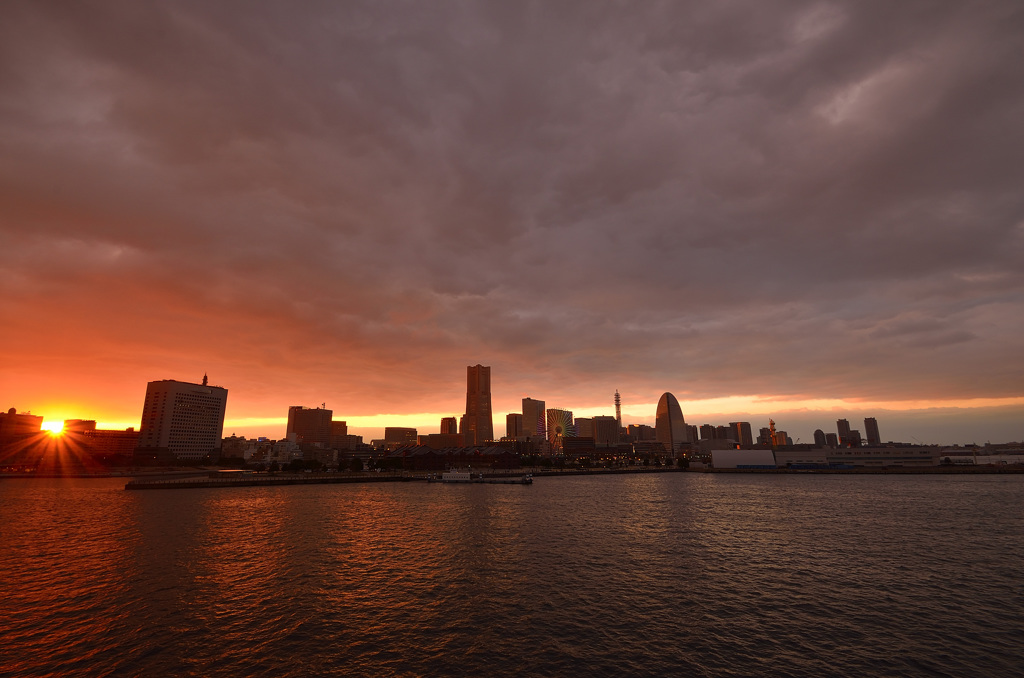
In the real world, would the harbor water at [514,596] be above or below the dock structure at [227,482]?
below

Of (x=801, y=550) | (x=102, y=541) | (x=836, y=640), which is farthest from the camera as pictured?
(x=102, y=541)

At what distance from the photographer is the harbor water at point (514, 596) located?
3145cm

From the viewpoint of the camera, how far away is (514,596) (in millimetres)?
44062

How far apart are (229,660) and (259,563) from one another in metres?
27.5

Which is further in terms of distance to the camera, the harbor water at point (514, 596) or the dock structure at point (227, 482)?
the dock structure at point (227, 482)

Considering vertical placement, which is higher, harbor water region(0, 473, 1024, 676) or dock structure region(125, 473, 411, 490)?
dock structure region(125, 473, 411, 490)

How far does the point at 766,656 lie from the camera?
3169cm

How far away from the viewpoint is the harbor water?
31453 millimetres

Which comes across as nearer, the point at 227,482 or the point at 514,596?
the point at 514,596

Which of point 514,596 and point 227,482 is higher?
point 227,482

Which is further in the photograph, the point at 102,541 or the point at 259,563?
the point at 102,541

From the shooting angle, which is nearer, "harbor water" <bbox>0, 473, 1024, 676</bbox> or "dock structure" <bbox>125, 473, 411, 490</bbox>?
"harbor water" <bbox>0, 473, 1024, 676</bbox>

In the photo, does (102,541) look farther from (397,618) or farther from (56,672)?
(397,618)

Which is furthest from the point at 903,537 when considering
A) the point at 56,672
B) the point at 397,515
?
the point at 56,672
